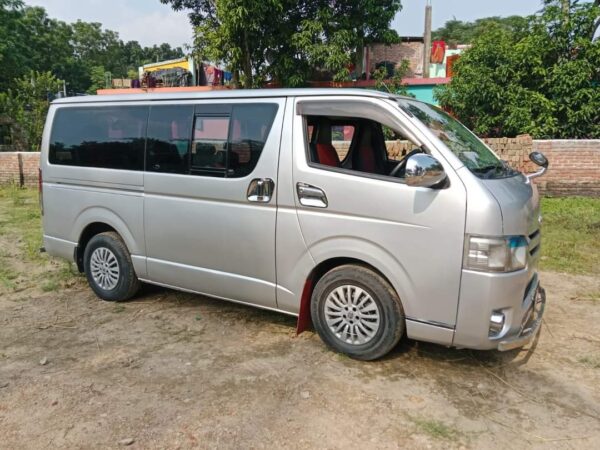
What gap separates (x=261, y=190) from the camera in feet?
13.0

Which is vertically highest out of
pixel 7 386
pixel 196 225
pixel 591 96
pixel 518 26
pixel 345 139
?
pixel 518 26

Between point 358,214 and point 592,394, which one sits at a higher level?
point 358,214

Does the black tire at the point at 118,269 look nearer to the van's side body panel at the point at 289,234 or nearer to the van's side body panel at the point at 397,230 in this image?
the van's side body panel at the point at 289,234

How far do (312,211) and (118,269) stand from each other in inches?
94.7

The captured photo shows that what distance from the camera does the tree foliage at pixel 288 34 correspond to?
14.4m

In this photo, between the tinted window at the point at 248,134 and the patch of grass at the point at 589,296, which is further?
the patch of grass at the point at 589,296

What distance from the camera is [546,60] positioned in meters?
13.1

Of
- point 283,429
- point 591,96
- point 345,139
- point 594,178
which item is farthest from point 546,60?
point 283,429

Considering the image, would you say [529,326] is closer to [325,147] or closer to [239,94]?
[325,147]

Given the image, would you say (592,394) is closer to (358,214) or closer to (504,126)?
(358,214)

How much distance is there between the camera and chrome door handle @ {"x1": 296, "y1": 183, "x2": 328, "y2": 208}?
3701 mm

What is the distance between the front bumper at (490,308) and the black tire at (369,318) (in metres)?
0.45

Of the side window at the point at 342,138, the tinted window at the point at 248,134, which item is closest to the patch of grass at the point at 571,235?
the side window at the point at 342,138

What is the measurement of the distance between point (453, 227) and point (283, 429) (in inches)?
64.9
